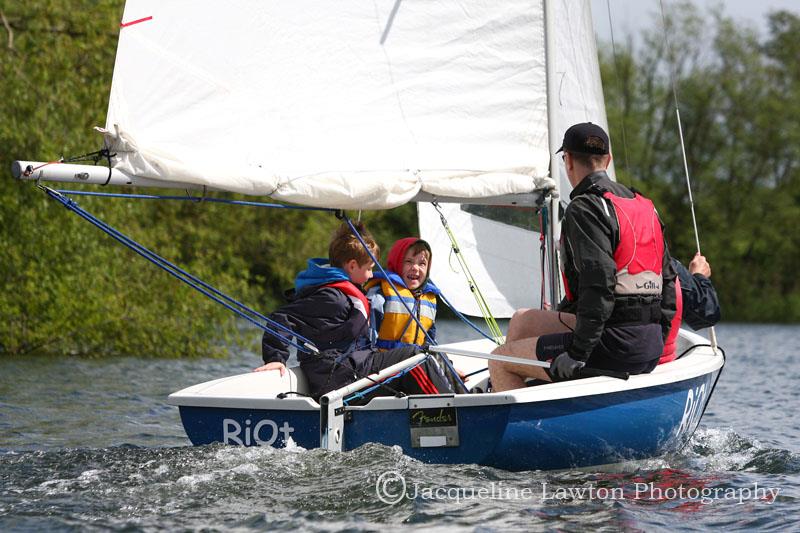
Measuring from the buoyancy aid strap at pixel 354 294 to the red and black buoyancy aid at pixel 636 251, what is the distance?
130 cm

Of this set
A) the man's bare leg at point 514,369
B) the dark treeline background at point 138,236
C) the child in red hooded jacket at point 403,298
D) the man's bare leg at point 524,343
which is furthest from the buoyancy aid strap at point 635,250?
the dark treeline background at point 138,236

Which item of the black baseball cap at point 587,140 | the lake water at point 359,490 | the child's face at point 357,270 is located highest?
the black baseball cap at point 587,140

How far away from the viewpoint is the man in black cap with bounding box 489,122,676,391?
15.5ft

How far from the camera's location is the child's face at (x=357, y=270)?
557 centimetres

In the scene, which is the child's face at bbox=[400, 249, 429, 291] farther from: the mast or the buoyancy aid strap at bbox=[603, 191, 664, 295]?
the buoyancy aid strap at bbox=[603, 191, 664, 295]

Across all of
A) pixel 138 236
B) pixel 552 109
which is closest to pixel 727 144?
pixel 138 236

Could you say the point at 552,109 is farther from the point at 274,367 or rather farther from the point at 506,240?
the point at 274,367

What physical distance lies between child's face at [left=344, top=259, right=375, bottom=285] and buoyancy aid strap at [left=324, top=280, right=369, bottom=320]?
0.24 feet

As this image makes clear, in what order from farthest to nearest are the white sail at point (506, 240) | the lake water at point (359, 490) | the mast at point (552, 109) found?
the white sail at point (506, 240)
the mast at point (552, 109)
the lake water at point (359, 490)

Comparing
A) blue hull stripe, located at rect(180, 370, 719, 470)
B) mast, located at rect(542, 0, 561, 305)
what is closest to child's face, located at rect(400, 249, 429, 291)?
mast, located at rect(542, 0, 561, 305)

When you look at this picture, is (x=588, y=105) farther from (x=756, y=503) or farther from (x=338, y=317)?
(x=756, y=503)

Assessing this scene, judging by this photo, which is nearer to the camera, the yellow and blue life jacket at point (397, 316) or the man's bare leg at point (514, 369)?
the man's bare leg at point (514, 369)

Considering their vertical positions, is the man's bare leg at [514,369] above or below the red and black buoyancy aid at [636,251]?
below

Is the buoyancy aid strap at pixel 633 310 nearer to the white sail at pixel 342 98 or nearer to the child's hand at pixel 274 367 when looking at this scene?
the white sail at pixel 342 98
